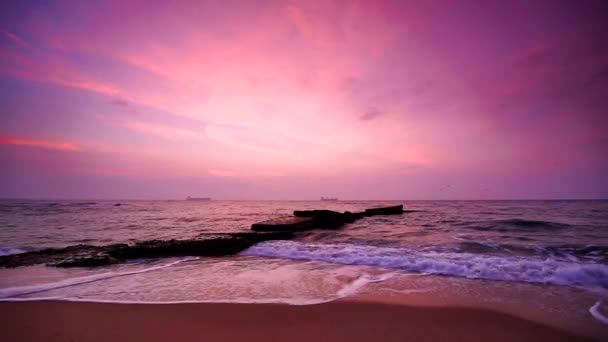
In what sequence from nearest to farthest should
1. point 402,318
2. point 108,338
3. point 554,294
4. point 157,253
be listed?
point 108,338, point 402,318, point 554,294, point 157,253

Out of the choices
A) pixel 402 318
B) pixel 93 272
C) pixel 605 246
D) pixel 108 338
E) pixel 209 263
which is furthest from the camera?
pixel 605 246

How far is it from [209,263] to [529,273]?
340 inches

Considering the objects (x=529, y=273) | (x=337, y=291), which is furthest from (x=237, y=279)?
(x=529, y=273)

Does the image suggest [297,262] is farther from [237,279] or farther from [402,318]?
[402,318]

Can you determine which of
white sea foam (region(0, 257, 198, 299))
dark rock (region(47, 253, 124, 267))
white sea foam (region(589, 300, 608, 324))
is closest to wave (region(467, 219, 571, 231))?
white sea foam (region(589, 300, 608, 324))

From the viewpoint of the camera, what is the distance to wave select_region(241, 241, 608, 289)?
268 inches

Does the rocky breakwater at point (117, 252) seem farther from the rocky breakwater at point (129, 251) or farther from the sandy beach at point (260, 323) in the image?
the sandy beach at point (260, 323)

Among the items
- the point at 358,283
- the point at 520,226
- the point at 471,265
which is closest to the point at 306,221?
the point at 471,265

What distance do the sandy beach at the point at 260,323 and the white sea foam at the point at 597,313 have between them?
3.32 feet

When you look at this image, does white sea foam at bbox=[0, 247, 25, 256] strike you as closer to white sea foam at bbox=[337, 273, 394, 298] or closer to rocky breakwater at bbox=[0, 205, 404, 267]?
rocky breakwater at bbox=[0, 205, 404, 267]

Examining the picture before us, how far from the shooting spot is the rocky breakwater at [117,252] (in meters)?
8.64

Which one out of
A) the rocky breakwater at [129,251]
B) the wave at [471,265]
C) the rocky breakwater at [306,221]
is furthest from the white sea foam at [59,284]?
the rocky breakwater at [306,221]

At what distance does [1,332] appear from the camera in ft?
12.8

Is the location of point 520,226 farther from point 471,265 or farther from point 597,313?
point 597,313
